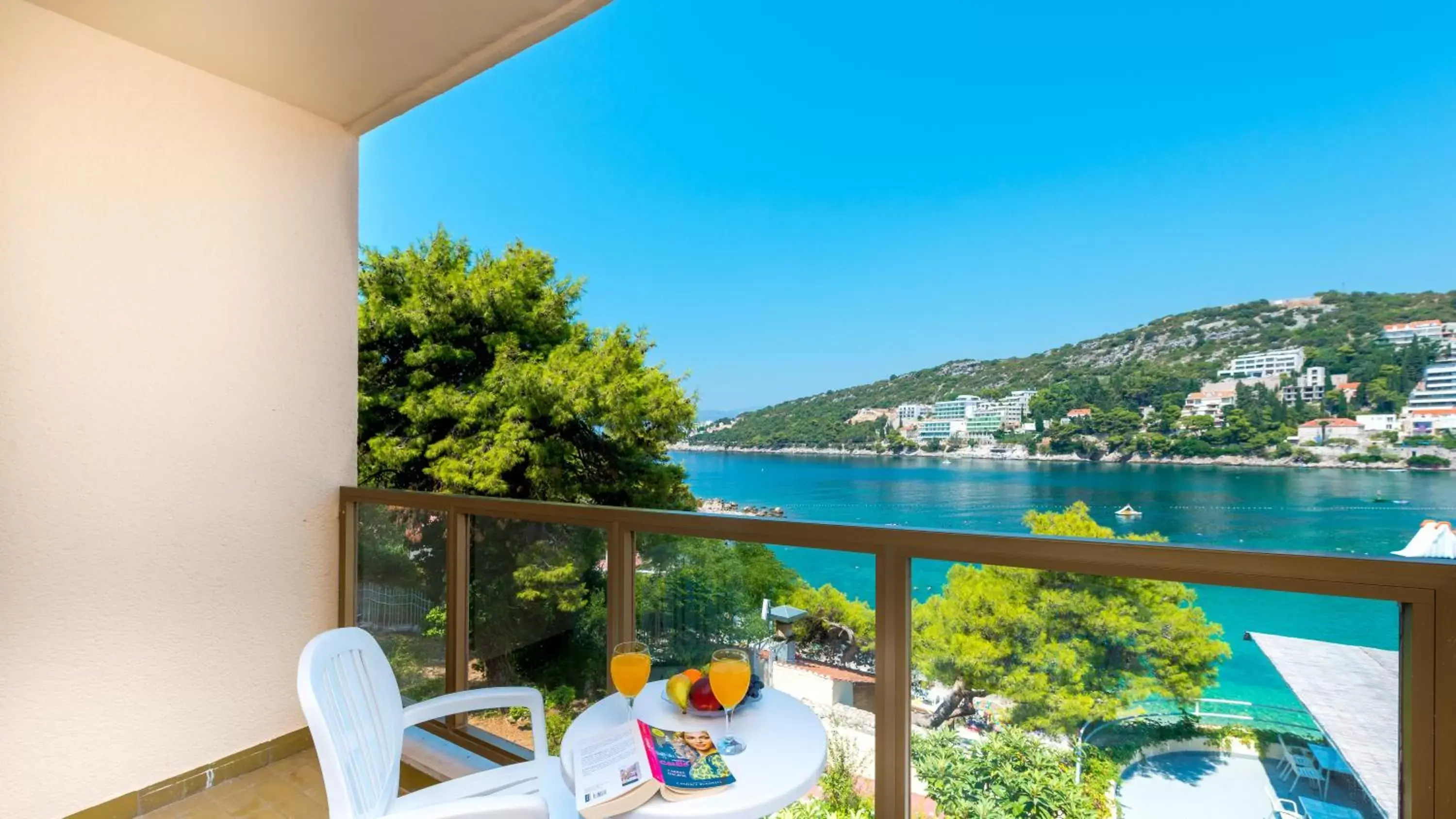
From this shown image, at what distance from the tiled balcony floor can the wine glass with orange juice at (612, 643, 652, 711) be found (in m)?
1.44

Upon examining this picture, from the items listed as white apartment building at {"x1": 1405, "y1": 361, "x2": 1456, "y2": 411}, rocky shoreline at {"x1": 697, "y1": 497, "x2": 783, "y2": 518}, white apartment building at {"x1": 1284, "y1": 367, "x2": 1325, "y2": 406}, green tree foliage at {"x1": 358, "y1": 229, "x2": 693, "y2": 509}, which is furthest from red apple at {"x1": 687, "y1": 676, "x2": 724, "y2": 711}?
white apartment building at {"x1": 1284, "y1": 367, "x2": 1325, "y2": 406}

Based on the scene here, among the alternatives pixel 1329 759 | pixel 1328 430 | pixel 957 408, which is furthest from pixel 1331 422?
pixel 1329 759

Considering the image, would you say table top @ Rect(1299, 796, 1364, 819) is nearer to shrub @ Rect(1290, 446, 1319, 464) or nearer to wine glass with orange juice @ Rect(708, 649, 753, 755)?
wine glass with orange juice @ Rect(708, 649, 753, 755)

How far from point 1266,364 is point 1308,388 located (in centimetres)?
99

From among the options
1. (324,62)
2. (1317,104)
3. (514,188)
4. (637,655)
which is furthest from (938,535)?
(1317,104)

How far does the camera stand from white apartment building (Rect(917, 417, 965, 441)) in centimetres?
1891

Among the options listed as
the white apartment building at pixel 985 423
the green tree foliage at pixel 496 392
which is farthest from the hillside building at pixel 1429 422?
the green tree foliage at pixel 496 392

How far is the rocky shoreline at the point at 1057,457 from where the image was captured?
47.6ft

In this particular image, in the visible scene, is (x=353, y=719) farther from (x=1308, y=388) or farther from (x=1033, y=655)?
(x=1308, y=388)

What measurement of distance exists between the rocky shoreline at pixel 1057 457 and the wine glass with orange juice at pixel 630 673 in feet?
35.3

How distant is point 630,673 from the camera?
145 cm

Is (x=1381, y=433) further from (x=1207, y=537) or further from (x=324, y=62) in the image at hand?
(x=324, y=62)

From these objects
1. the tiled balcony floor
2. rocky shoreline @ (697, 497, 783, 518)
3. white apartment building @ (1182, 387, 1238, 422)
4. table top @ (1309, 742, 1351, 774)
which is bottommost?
rocky shoreline @ (697, 497, 783, 518)

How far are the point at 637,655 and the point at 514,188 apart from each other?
21913mm
